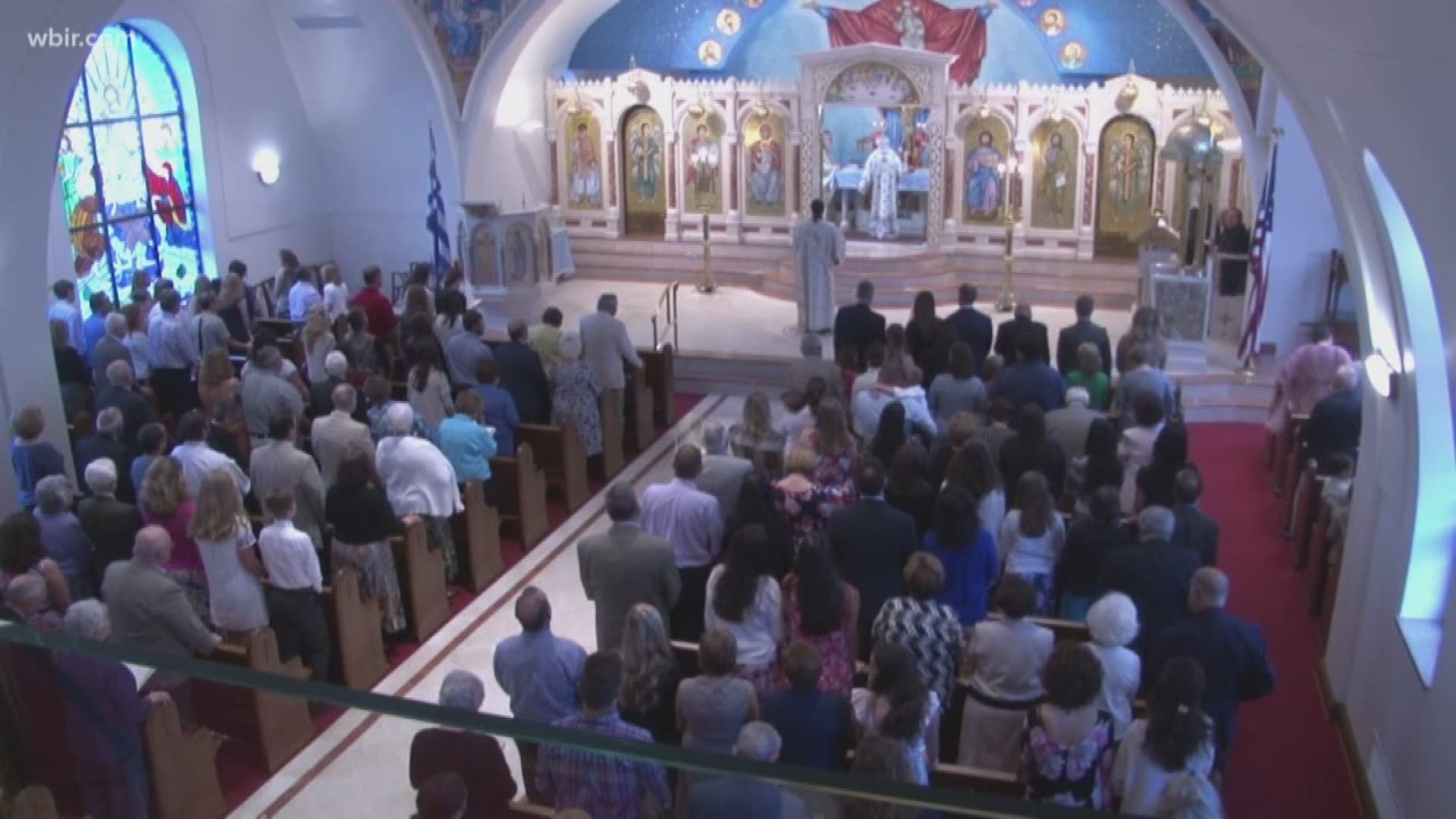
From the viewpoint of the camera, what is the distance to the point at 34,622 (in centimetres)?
632

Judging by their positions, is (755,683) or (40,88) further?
(40,88)

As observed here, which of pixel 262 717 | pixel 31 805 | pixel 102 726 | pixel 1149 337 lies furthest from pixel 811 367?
pixel 31 805

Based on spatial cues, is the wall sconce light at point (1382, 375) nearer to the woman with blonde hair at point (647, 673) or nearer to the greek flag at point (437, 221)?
the woman with blonde hair at point (647, 673)

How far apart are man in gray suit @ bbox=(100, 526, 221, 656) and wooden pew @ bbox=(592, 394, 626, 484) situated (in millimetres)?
5016

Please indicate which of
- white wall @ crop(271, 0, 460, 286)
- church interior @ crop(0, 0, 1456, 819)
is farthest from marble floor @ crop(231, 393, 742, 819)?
white wall @ crop(271, 0, 460, 286)

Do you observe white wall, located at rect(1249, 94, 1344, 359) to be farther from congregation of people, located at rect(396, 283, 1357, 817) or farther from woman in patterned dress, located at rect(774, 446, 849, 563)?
woman in patterned dress, located at rect(774, 446, 849, 563)

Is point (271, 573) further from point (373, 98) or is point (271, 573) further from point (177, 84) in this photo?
point (373, 98)

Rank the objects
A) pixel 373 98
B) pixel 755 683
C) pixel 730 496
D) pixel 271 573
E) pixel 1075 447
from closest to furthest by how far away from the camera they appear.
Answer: pixel 755 683, pixel 271 573, pixel 730 496, pixel 1075 447, pixel 373 98

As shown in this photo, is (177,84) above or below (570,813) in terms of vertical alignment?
above

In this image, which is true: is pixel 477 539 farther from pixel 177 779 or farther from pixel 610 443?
pixel 177 779

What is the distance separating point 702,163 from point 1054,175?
15.5ft

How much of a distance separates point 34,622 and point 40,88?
15.3ft

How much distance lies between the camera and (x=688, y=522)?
7.58 meters

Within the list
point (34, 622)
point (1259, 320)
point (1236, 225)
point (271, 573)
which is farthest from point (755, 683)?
point (1236, 225)
